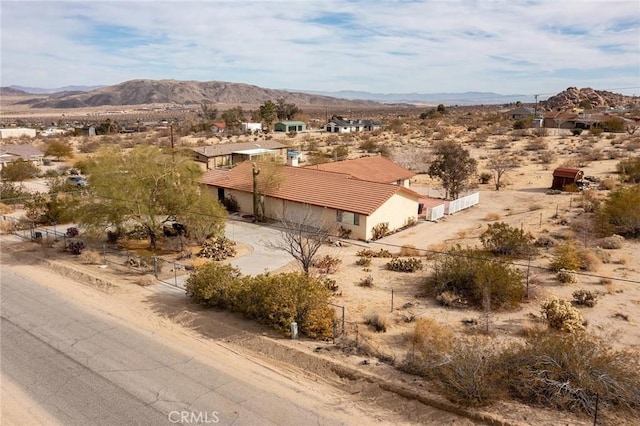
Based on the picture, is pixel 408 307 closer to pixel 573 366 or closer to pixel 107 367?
pixel 573 366

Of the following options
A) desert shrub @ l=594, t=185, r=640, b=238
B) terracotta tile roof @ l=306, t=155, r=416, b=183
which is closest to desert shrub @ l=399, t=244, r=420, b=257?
desert shrub @ l=594, t=185, r=640, b=238

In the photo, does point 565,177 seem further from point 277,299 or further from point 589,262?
point 277,299

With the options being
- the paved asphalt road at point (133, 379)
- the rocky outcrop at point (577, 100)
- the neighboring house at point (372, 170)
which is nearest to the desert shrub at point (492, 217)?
the neighboring house at point (372, 170)

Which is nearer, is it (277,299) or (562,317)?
(562,317)

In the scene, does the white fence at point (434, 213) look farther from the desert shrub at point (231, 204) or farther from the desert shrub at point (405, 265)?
the desert shrub at point (231, 204)

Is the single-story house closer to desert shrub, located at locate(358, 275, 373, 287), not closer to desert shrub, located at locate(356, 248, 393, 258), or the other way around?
desert shrub, located at locate(356, 248, 393, 258)

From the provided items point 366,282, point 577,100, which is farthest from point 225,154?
point 577,100

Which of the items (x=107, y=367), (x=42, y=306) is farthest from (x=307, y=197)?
(x=107, y=367)
